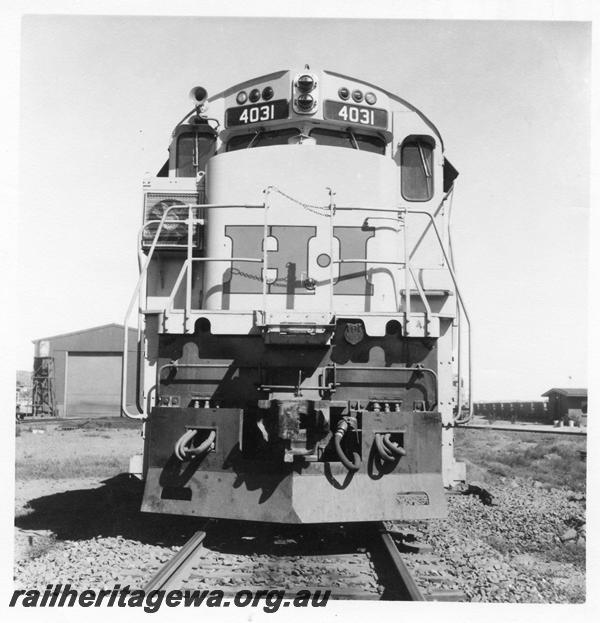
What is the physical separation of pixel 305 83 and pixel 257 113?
0.58m

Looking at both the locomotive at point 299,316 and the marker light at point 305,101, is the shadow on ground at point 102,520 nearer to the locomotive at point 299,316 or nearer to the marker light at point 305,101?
the locomotive at point 299,316

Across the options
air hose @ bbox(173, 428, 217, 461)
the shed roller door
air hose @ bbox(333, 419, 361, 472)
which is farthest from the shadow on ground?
the shed roller door

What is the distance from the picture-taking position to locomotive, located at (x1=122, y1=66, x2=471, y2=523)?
15.0 feet

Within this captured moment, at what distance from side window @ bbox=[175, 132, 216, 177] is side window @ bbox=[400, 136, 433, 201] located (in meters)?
1.98

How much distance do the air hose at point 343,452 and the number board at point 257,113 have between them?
3.05 metres

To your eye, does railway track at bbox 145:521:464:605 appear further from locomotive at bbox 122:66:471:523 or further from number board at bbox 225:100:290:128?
number board at bbox 225:100:290:128

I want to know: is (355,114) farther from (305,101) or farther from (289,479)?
(289,479)

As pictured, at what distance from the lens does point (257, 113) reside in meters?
6.11

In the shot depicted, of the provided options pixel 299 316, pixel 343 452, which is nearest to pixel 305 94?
pixel 299 316

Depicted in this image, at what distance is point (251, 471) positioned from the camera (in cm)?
458

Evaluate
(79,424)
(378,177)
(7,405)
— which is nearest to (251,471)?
(7,405)

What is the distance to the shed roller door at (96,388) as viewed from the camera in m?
22.8

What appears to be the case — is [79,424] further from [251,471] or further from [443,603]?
[443,603]

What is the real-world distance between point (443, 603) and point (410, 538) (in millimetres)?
1563
